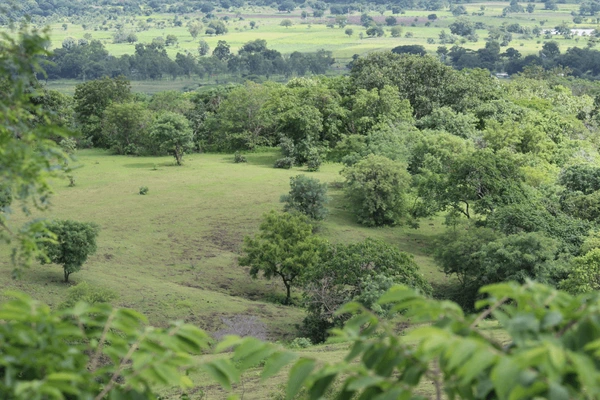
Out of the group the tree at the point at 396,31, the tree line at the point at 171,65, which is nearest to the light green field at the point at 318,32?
the tree at the point at 396,31

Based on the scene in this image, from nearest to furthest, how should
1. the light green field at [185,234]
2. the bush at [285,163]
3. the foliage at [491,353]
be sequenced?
1. the foliage at [491,353]
2. the light green field at [185,234]
3. the bush at [285,163]

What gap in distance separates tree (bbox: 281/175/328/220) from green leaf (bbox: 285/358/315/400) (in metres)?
26.5

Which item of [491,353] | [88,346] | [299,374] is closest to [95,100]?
[88,346]

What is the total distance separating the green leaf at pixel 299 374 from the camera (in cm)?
300

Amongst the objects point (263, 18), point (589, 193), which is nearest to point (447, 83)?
point (589, 193)

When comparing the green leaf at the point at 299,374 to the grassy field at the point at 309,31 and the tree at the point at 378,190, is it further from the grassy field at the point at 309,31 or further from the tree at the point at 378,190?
the grassy field at the point at 309,31

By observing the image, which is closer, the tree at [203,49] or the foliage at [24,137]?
the foliage at [24,137]

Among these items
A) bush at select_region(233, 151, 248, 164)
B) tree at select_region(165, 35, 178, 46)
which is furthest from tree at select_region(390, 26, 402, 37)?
bush at select_region(233, 151, 248, 164)

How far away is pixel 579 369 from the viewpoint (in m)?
2.45

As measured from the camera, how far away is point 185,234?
2989cm

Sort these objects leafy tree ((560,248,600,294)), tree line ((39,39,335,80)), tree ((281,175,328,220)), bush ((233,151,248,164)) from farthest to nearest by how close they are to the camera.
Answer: tree line ((39,39,335,80))
bush ((233,151,248,164))
tree ((281,175,328,220))
leafy tree ((560,248,600,294))

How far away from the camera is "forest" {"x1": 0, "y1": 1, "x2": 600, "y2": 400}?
303 centimetres

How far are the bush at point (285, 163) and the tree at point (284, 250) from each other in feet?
59.0

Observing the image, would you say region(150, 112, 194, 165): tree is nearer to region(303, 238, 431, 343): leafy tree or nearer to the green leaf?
region(303, 238, 431, 343): leafy tree
